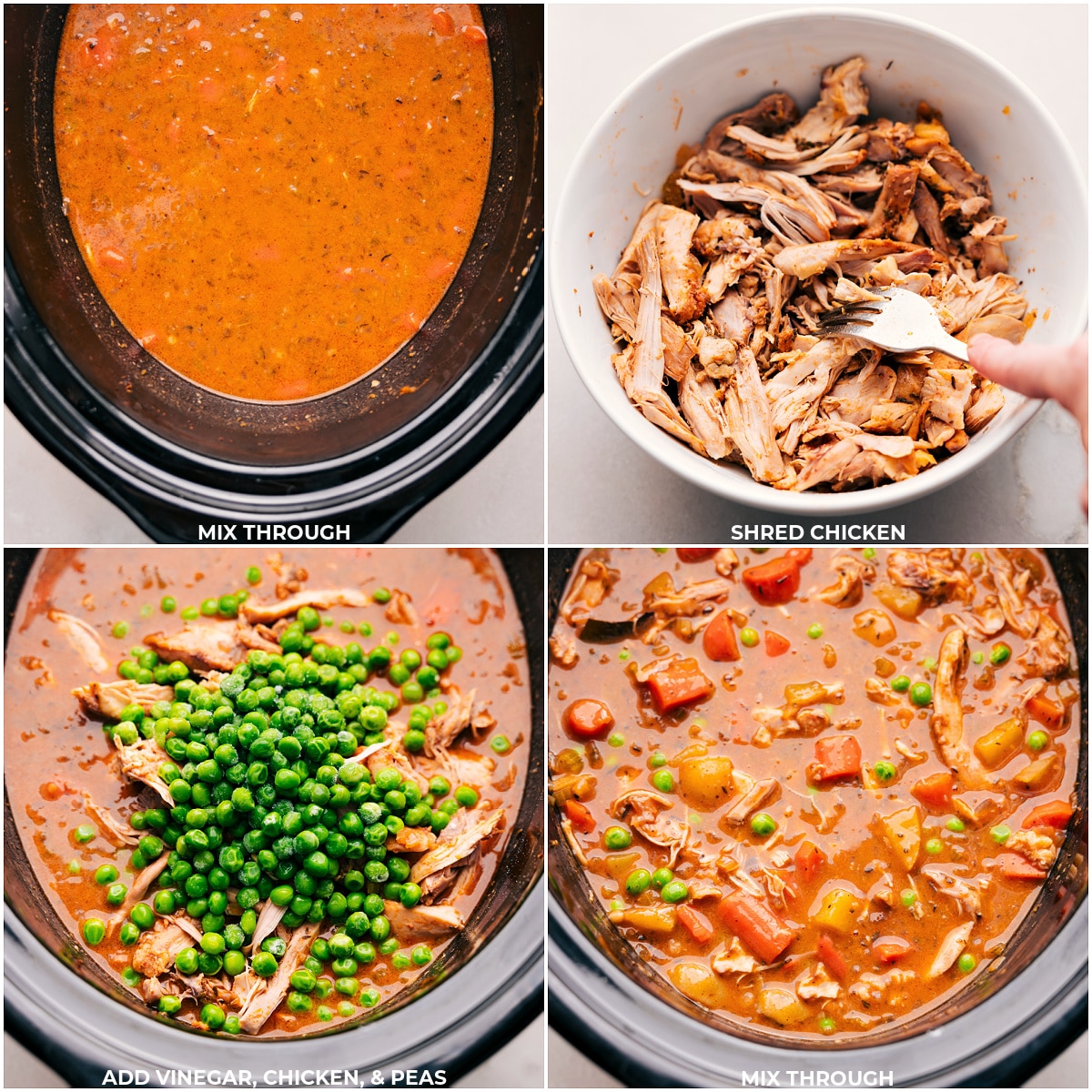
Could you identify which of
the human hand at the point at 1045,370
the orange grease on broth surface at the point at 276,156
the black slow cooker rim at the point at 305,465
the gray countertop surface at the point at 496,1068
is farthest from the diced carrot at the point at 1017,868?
the orange grease on broth surface at the point at 276,156

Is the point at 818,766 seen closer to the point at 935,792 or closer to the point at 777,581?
the point at 935,792

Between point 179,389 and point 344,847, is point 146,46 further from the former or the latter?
point 344,847

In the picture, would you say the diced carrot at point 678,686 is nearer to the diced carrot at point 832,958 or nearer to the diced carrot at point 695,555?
the diced carrot at point 695,555

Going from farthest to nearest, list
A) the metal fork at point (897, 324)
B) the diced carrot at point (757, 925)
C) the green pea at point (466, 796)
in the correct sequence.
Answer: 1. the green pea at point (466, 796)
2. the diced carrot at point (757, 925)
3. the metal fork at point (897, 324)

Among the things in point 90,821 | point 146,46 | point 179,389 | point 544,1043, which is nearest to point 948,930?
point 544,1043

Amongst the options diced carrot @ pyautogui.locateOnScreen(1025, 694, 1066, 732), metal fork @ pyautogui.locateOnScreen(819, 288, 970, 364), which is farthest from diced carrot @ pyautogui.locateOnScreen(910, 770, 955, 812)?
metal fork @ pyautogui.locateOnScreen(819, 288, 970, 364)

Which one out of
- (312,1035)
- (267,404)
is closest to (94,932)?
(312,1035)

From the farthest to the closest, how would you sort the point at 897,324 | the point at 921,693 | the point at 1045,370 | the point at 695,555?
the point at 695,555
the point at 921,693
the point at 897,324
the point at 1045,370
